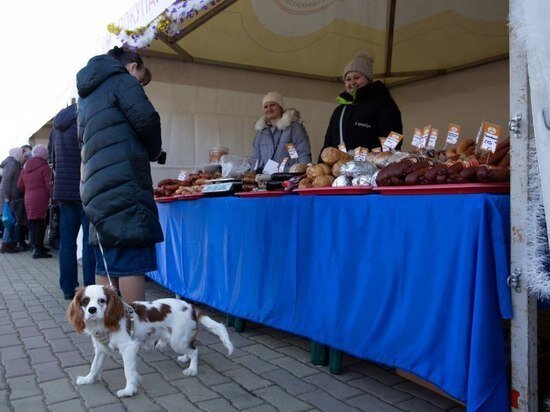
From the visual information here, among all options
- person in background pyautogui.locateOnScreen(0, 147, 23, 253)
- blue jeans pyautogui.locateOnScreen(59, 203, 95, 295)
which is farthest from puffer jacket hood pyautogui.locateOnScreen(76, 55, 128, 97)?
person in background pyautogui.locateOnScreen(0, 147, 23, 253)

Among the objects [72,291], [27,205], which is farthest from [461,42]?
[27,205]

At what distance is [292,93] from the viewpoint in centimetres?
666

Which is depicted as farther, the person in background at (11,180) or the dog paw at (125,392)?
the person in background at (11,180)

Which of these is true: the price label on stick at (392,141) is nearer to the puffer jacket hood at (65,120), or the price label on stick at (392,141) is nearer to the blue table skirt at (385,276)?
the blue table skirt at (385,276)

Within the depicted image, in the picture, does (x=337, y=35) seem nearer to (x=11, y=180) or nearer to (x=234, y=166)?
(x=234, y=166)

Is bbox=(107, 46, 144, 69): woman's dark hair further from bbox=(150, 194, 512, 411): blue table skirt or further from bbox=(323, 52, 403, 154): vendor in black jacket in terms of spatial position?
bbox=(323, 52, 403, 154): vendor in black jacket

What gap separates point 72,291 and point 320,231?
333 cm

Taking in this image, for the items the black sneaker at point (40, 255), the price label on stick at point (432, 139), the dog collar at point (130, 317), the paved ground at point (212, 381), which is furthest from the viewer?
the black sneaker at point (40, 255)

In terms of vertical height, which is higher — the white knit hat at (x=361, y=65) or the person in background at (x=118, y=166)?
the white knit hat at (x=361, y=65)

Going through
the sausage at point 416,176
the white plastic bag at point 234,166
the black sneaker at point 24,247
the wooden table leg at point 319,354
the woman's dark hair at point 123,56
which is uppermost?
the woman's dark hair at point 123,56

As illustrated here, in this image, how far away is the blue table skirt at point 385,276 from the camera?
5.84 feet

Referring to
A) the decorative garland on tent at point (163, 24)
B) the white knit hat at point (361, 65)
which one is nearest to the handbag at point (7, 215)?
the decorative garland on tent at point (163, 24)

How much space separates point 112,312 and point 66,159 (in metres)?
2.66

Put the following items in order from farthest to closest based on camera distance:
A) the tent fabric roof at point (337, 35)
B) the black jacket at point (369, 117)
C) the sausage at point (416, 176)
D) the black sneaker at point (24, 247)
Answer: the black sneaker at point (24, 247)
the tent fabric roof at point (337, 35)
the black jacket at point (369, 117)
the sausage at point (416, 176)
